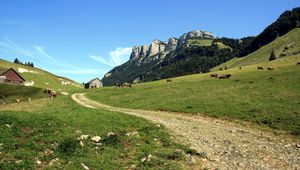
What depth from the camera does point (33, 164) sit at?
16.4 meters

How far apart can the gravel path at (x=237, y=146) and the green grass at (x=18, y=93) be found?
44.2m

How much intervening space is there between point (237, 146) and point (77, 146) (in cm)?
1078

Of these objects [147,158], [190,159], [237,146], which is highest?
[147,158]

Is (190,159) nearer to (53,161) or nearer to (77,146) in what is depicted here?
(77,146)

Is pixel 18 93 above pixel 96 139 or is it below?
above

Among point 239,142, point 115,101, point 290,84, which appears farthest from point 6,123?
point 290,84

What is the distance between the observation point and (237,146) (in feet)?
73.8

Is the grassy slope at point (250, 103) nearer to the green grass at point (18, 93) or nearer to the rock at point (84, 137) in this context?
the rock at point (84, 137)

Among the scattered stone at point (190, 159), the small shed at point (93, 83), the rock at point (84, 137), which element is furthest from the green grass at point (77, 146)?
the small shed at point (93, 83)

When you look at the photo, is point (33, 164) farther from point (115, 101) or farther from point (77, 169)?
point (115, 101)

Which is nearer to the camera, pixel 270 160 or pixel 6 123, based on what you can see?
pixel 270 160

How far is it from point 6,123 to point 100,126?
678 centimetres

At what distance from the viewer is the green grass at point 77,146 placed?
16969 millimetres

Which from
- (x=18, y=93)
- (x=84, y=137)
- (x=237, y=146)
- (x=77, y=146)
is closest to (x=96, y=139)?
(x=84, y=137)
